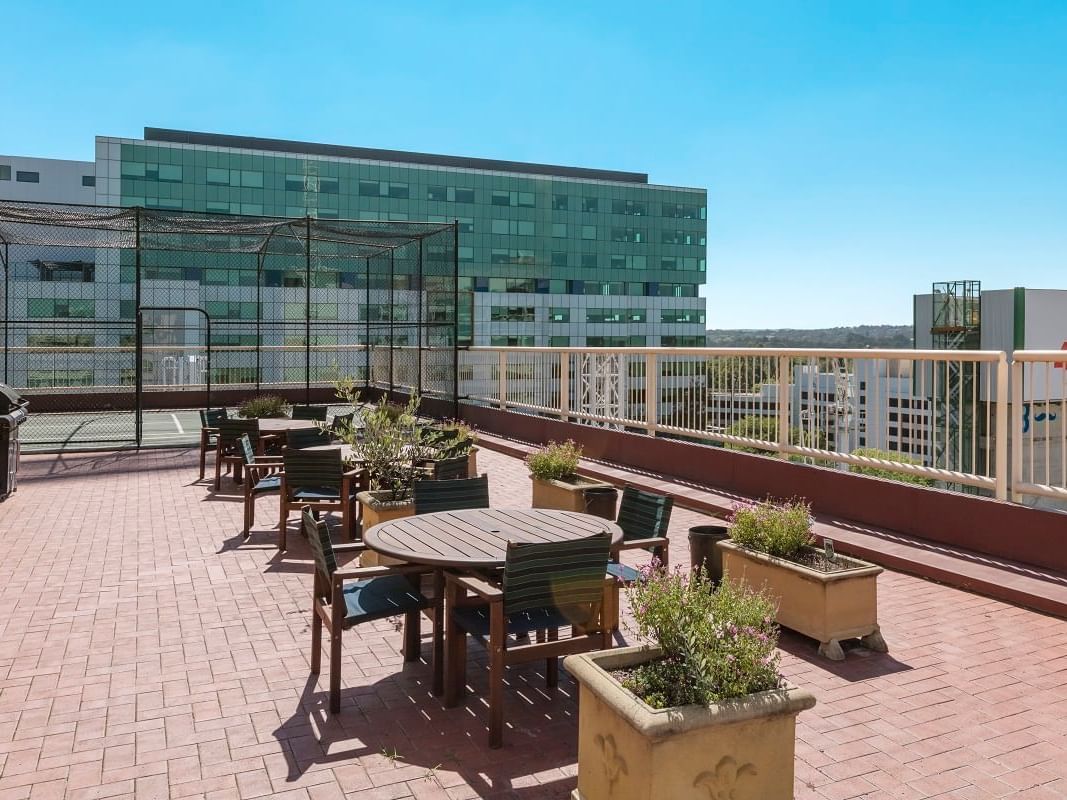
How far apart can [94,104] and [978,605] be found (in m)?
73.1

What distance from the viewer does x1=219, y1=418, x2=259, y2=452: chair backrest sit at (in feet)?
32.0

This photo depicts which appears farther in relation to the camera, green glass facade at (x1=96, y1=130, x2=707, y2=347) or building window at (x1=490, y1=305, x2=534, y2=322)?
building window at (x1=490, y1=305, x2=534, y2=322)

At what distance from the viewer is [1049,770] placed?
3.28 metres

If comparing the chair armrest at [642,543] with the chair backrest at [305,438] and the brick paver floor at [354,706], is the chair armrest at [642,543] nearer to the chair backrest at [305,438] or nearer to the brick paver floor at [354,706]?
the brick paver floor at [354,706]

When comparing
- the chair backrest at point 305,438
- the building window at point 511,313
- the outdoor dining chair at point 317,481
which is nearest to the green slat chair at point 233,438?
the chair backrest at point 305,438

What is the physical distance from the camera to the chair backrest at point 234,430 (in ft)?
32.0

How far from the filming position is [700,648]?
278 cm

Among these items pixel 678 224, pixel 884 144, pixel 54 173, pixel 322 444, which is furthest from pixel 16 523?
pixel 678 224

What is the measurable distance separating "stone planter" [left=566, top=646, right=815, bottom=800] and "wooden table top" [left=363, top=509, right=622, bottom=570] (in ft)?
4.16

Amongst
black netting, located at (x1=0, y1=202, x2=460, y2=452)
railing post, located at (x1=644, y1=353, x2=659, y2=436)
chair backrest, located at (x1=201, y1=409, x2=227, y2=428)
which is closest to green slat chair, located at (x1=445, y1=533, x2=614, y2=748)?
railing post, located at (x1=644, y1=353, x2=659, y2=436)

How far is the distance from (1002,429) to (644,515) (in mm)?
3119

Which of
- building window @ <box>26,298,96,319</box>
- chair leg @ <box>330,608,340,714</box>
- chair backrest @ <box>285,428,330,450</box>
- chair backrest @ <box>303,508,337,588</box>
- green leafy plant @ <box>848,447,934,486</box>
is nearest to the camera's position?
chair leg @ <box>330,608,340,714</box>

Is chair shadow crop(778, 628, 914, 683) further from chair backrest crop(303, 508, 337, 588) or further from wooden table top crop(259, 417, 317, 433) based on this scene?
wooden table top crop(259, 417, 317, 433)

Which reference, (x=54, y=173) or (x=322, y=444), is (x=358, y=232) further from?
(x=54, y=173)
